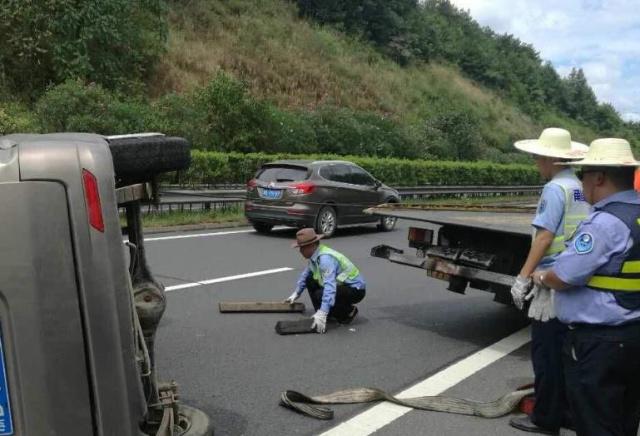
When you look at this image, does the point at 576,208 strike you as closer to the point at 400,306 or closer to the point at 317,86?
the point at 400,306

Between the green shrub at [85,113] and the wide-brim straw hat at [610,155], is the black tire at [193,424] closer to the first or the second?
the wide-brim straw hat at [610,155]

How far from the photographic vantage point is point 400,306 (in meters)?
7.80

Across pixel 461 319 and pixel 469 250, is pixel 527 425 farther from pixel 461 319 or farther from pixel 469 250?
pixel 461 319

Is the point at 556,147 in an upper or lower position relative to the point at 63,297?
upper

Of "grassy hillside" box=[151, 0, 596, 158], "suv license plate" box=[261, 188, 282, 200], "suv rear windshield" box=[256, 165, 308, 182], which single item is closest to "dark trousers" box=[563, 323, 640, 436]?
"suv license plate" box=[261, 188, 282, 200]

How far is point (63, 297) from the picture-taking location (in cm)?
211

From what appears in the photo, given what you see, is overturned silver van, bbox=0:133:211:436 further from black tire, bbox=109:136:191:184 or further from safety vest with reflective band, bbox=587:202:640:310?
safety vest with reflective band, bbox=587:202:640:310

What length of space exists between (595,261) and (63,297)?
91.8 inches

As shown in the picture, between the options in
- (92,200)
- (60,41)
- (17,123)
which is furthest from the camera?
(60,41)

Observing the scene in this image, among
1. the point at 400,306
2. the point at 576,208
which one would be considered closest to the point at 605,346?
the point at 576,208

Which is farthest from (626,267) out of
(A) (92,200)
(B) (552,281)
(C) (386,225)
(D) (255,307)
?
(C) (386,225)

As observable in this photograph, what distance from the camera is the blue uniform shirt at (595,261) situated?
3.13 m

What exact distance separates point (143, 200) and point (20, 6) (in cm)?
2511

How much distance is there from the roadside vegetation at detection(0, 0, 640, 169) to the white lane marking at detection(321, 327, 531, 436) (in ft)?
47.7
